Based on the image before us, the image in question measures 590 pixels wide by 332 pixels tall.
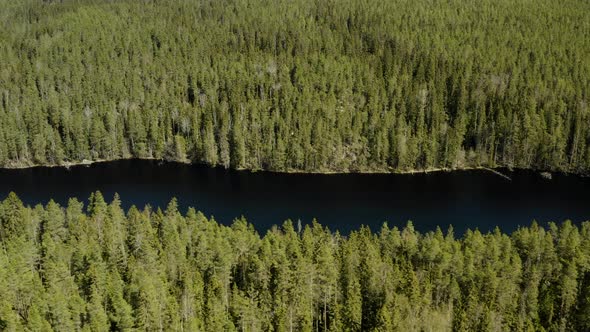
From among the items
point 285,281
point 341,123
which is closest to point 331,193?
point 341,123

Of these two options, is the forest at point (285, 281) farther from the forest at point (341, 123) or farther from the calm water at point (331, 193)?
the forest at point (341, 123)

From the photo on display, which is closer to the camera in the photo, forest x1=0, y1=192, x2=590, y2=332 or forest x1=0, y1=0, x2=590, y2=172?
forest x1=0, y1=192, x2=590, y2=332

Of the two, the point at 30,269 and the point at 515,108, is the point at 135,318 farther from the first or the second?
the point at 515,108

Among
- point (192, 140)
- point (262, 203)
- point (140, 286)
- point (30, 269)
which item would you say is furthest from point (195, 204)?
point (140, 286)

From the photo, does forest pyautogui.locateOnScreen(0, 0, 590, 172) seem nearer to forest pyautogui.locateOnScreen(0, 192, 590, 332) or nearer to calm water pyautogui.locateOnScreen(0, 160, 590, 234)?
calm water pyautogui.locateOnScreen(0, 160, 590, 234)

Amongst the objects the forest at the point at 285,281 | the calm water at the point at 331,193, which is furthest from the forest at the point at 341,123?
the forest at the point at 285,281

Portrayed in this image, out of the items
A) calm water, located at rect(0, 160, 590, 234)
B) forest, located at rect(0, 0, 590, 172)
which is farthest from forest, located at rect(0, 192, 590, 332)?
forest, located at rect(0, 0, 590, 172)
